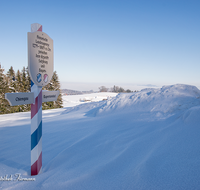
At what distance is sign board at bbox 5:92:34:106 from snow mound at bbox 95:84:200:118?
3.52 m

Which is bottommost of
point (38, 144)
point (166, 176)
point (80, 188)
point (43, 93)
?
point (80, 188)

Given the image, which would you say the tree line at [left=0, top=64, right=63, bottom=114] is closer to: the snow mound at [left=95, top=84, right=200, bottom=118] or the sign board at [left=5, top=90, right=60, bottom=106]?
the snow mound at [left=95, top=84, right=200, bottom=118]

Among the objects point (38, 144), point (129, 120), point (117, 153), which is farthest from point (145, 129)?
point (38, 144)

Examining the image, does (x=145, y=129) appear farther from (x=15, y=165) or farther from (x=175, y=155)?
(x=15, y=165)

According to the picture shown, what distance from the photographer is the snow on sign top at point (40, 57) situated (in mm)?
2324

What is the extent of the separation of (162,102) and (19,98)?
460 centimetres

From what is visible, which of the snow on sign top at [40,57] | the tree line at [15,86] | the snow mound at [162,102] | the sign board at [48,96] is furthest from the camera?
the tree line at [15,86]

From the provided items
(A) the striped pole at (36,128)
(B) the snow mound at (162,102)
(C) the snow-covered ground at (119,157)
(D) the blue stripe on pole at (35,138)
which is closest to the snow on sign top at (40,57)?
(A) the striped pole at (36,128)

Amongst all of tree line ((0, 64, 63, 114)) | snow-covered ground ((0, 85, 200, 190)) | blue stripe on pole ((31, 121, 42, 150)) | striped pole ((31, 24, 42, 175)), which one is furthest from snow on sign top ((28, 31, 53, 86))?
tree line ((0, 64, 63, 114))

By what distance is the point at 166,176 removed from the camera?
1.93m

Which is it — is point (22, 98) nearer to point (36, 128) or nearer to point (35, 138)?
point (36, 128)

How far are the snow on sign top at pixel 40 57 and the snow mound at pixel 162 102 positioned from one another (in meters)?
3.35

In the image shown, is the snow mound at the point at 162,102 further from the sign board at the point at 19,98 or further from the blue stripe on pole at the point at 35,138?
the sign board at the point at 19,98

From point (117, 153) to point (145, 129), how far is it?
1212 mm
